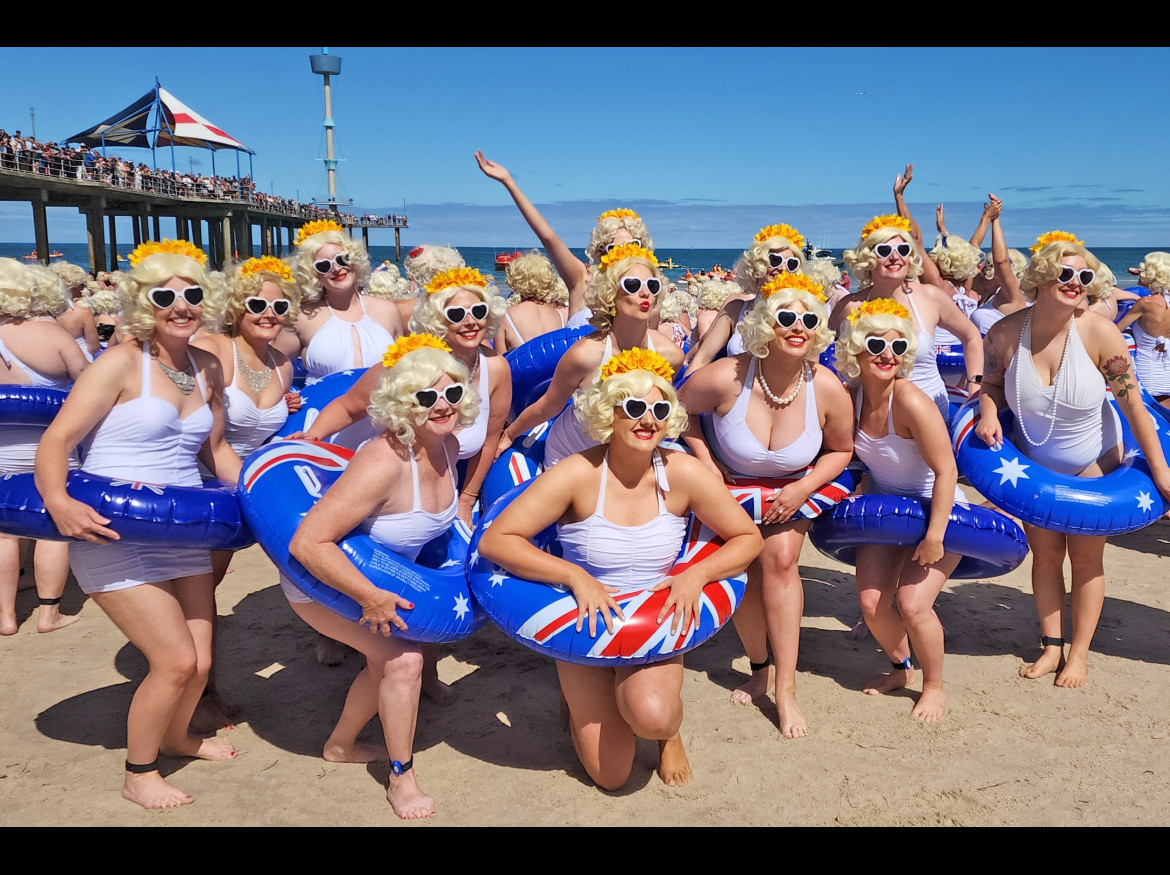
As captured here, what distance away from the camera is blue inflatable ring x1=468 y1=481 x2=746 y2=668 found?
2.82 m

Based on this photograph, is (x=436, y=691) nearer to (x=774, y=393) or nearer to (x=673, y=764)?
(x=673, y=764)

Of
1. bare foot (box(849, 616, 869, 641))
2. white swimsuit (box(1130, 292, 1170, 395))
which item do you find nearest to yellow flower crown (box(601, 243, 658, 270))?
bare foot (box(849, 616, 869, 641))

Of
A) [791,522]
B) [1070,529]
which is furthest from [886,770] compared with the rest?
[1070,529]

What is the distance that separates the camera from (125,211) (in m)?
29.5

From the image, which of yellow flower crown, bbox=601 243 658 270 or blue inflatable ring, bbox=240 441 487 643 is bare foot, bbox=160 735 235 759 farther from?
yellow flower crown, bbox=601 243 658 270

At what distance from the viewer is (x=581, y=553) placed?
310cm

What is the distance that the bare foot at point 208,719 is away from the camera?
11.8 feet

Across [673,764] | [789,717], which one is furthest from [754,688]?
[673,764]

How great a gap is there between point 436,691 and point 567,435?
1307mm

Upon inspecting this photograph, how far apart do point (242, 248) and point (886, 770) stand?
38554mm

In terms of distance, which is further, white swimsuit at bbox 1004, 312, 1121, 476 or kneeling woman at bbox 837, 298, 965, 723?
white swimsuit at bbox 1004, 312, 1121, 476

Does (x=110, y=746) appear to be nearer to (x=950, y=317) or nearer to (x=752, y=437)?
(x=752, y=437)

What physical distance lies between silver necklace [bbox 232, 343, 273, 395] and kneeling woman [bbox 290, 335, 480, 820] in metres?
0.91

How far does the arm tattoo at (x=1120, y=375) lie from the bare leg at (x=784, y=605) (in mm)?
1456
